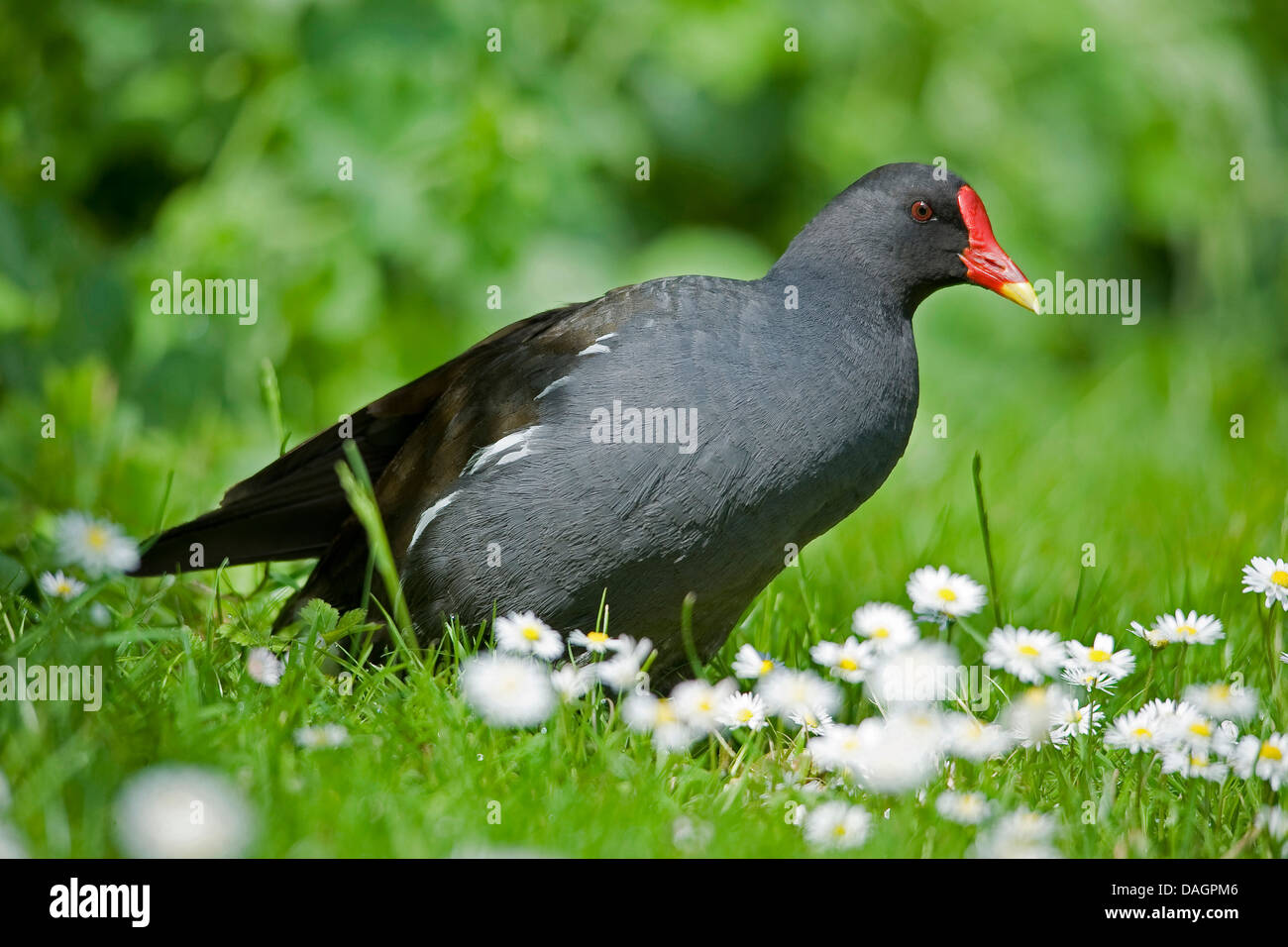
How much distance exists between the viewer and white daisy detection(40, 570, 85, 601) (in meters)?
2.22

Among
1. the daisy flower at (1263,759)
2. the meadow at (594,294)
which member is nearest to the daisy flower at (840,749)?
the meadow at (594,294)

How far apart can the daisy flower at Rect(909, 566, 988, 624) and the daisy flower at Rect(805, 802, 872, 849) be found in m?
0.52

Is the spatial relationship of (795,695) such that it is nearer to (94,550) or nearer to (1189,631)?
(1189,631)

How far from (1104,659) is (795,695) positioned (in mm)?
519

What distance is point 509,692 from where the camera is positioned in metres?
1.95

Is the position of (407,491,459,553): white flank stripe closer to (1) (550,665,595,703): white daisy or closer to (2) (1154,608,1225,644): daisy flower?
(1) (550,665,595,703): white daisy

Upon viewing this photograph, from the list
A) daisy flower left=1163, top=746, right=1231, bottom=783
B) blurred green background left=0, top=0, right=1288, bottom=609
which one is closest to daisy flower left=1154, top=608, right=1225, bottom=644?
daisy flower left=1163, top=746, right=1231, bottom=783

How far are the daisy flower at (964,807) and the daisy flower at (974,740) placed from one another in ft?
0.23

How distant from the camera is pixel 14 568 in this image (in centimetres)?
261

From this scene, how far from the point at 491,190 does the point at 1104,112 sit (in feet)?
7.62

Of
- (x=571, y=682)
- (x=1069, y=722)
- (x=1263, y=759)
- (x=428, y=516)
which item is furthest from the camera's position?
(x=428, y=516)

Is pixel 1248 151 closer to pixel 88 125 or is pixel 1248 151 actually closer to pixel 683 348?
pixel 683 348

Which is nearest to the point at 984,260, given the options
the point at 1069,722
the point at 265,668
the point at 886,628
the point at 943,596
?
the point at 943,596

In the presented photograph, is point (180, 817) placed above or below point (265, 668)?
below
